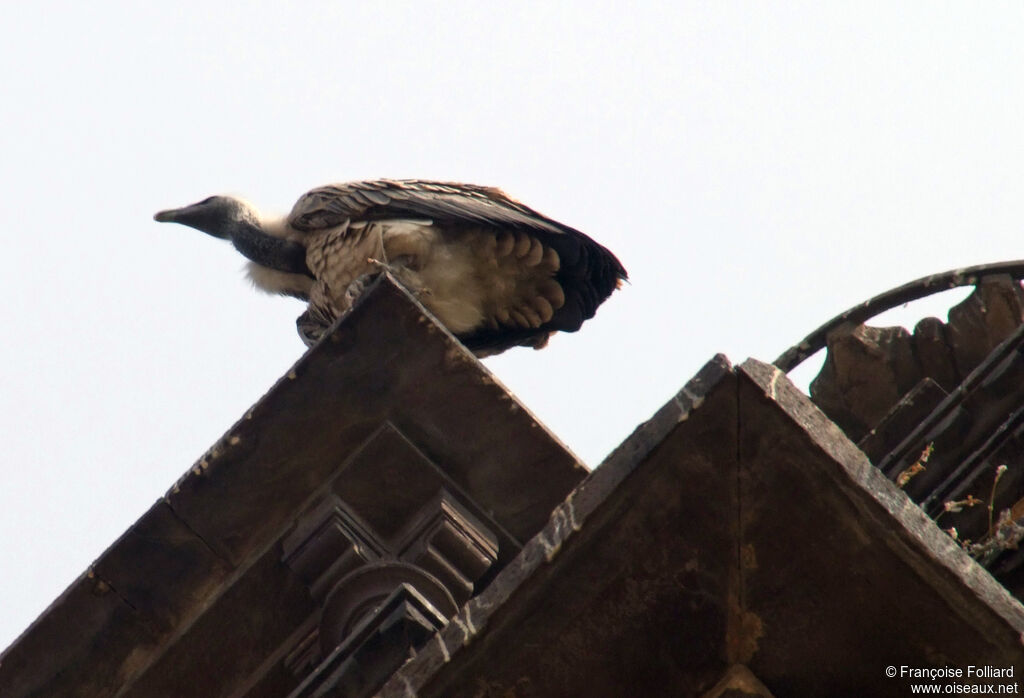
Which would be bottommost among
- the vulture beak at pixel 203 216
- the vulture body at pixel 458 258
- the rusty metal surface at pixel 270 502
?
the rusty metal surface at pixel 270 502

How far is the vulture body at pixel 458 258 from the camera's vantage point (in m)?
Answer: 8.98

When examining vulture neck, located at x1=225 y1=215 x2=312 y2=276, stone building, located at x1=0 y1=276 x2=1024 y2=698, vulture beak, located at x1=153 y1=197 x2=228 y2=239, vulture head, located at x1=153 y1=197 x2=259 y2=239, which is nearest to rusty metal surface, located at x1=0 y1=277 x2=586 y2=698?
stone building, located at x1=0 y1=276 x2=1024 y2=698

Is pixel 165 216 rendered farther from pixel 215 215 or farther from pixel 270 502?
pixel 270 502

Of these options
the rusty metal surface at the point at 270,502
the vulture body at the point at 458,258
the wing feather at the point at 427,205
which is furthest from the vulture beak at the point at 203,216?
the rusty metal surface at the point at 270,502

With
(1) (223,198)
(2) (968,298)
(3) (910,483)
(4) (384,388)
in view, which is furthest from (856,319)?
(1) (223,198)

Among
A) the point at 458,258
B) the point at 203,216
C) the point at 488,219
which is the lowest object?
the point at 203,216

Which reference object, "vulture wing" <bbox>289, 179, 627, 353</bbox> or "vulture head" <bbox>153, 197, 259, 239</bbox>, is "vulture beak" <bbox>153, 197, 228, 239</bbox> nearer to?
"vulture head" <bbox>153, 197, 259, 239</bbox>

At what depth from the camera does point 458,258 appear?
905 centimetres

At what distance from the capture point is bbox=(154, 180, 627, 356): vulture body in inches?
353

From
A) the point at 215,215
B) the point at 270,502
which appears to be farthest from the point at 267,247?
the point at 270,502

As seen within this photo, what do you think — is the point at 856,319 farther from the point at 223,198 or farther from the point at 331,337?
the point at 223,198

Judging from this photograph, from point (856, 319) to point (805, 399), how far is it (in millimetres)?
3818

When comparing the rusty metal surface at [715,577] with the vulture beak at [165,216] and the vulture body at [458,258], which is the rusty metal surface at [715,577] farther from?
the vulture beak at [165,216]

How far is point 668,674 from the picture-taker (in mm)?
4785
